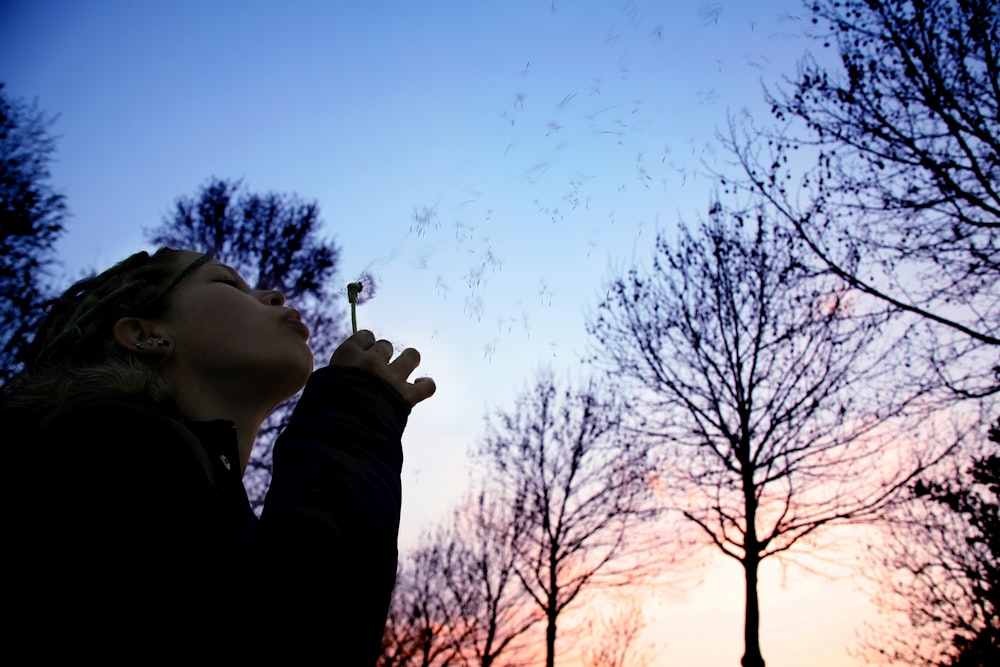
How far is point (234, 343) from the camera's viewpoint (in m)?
1.96

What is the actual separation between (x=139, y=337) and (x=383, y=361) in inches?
27.6

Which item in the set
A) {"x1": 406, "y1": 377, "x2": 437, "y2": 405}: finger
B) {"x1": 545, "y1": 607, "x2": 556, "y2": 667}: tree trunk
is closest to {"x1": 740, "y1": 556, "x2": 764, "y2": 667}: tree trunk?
{"x1": 545, "y1": 607, "x2": 556, "y2": 667}: tree trunk

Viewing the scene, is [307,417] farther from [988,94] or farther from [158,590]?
[988,94]

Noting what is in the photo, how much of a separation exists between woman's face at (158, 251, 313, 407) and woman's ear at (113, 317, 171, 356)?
0.03m

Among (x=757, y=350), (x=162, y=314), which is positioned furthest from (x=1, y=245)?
(x=757, y=350)

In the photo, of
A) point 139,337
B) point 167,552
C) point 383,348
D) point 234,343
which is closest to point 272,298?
point 234,343

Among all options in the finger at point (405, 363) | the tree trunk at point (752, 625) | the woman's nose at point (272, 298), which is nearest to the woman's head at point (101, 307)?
the woman's nose at point (272, 298)

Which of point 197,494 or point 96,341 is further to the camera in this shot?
point 96,341

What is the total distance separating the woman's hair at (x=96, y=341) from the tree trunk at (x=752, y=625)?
40.8ft

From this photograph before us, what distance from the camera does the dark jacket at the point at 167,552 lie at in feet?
3.59

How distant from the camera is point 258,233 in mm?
15242

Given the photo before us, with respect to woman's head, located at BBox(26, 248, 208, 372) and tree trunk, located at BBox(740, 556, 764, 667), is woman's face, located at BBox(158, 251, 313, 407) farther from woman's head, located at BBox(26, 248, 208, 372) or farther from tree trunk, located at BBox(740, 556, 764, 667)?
tree trunk, located at BBox(740, 556, 764, 667)

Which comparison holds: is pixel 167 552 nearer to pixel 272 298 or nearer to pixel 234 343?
pixel 234 343

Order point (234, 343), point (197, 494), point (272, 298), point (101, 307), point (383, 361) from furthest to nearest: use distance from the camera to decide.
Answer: point (272, 298), point (101, 307), point (234, 343), point (383, 361), point (197, 494)
